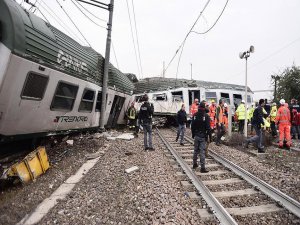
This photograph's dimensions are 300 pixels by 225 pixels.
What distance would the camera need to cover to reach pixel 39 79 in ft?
20.9

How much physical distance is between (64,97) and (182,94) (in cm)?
1082

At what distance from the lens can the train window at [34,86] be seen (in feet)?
19.5

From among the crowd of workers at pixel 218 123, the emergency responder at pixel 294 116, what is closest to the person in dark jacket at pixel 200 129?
the crowd of workers at pixel 218 123

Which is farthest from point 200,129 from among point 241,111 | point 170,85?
point 170,85

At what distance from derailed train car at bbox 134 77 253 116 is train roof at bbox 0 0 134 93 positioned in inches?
292

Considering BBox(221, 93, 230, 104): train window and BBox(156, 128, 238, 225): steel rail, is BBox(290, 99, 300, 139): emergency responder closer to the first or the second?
BBox(221, 93, 230, 104): train window

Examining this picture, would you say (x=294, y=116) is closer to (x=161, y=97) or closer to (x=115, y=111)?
(x=161, y=97)

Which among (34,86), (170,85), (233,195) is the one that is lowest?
(233,195)

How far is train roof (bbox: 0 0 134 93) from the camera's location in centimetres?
555

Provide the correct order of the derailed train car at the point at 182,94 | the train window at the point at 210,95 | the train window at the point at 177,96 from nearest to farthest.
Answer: the derailed train car at the point at 182,94 → the train window at the point at 177,96 → the train window at the point at 210,95

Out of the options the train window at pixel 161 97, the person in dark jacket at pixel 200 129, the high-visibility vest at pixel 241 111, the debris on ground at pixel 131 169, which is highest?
the train window at pixel 161 97

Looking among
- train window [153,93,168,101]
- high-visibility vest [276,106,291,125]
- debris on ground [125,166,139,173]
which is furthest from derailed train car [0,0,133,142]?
train window [153,93,168,101]

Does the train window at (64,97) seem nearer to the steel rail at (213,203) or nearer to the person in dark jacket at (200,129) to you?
the person in dark jacket at (200,129)

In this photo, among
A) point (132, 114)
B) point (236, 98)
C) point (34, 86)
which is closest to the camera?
point (34, 86)
